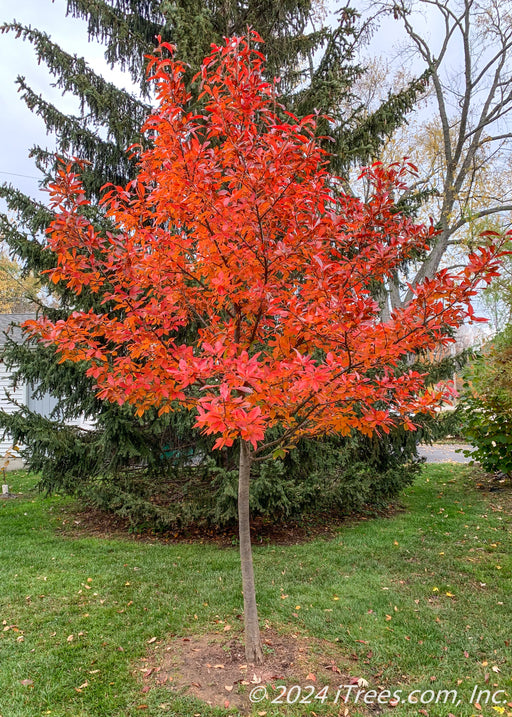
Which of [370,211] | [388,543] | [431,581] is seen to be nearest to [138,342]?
[370,211]

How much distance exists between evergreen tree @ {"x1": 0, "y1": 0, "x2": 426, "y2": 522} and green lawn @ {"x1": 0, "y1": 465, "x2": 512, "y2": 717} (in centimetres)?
74

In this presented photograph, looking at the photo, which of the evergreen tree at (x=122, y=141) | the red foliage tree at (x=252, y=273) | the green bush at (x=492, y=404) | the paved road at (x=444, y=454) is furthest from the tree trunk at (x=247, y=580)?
the paved road at (x=444, y=454)

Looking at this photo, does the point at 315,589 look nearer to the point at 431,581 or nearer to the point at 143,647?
the point at 431,581

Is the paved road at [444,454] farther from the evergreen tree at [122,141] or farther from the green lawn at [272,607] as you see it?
the evergreen tree at [122,141]

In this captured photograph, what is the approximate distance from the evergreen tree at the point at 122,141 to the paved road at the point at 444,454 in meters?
8.61

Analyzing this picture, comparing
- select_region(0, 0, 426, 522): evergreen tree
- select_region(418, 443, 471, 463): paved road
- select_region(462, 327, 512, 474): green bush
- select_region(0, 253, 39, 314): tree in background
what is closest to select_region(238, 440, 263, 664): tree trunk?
select_region(0, 0, 426, 522): evergreen tree

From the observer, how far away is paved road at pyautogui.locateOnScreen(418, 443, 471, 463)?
477 inches

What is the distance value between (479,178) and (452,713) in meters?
15.2

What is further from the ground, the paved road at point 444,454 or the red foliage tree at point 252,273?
the red foliage tree at point 252,273

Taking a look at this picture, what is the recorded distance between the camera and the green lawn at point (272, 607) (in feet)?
8.45

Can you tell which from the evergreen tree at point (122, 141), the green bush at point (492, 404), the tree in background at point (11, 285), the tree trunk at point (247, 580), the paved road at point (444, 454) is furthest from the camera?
the tree in background at point (11, 285)

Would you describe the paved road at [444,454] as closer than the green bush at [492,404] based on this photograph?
No

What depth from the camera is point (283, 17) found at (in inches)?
231

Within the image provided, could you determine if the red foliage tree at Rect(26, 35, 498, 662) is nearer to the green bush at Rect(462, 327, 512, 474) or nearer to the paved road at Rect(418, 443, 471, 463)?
the green bush at Rect(462, 327, 512, 474)
